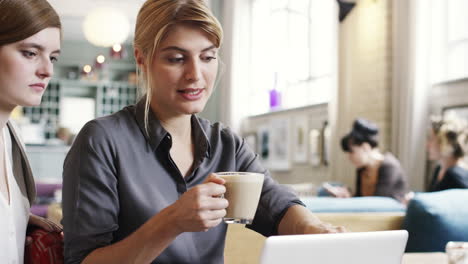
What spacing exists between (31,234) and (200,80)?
586mm

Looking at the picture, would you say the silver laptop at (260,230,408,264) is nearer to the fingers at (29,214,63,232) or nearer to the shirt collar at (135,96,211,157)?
the shirt collar at (135,96,211,157)

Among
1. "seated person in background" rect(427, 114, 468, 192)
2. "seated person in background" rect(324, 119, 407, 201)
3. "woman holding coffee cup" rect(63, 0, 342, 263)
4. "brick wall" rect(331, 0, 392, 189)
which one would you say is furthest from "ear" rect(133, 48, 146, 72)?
"brick wall" rect(331, 0, 392, 189)

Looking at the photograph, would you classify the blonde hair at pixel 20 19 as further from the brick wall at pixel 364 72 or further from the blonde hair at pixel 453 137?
the brick wall at pixel 364 72

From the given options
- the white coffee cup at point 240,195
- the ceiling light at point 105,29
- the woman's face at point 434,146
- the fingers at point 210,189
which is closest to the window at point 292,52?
the ceiling light at point 105,29

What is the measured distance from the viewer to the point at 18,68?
1.39 meters

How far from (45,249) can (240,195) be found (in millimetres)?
574

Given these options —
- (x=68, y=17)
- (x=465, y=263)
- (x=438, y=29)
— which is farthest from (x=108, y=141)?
(x=68, y=17)

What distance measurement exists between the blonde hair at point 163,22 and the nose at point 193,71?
78 millimetres

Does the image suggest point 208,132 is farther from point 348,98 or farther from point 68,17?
point 68,17

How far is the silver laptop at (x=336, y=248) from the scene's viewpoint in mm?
946

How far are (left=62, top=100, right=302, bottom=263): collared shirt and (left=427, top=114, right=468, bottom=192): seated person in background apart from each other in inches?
118

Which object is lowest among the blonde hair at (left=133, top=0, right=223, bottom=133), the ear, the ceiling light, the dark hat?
the dark hat

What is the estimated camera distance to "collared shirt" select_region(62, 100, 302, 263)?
4.34 ft

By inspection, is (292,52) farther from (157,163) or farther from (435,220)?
(157,163)
